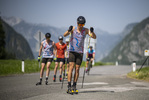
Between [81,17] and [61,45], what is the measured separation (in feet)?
15.5

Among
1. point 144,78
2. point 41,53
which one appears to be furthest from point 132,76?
point 41,53

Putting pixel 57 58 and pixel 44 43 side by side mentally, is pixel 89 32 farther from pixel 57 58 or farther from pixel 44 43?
pixel 57 58

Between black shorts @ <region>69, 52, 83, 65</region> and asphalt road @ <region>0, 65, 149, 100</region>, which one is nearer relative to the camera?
asphalt road @ <region>0, 65, 149, 100</region>

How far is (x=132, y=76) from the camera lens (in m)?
13.6

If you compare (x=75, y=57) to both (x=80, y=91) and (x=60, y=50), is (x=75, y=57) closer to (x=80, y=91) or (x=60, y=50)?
(x=80, y=91)

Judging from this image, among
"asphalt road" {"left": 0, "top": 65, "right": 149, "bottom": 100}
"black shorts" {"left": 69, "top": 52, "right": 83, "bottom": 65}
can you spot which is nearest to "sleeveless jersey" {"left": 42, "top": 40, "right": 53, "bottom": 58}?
"asphalt road" {"left": 0, "top": 65, "right": 149, "bottom": 100}

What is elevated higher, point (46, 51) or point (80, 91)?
point (46, 51)

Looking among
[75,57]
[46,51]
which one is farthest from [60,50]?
[75,57]

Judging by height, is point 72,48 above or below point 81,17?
below

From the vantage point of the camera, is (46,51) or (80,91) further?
(46,51)

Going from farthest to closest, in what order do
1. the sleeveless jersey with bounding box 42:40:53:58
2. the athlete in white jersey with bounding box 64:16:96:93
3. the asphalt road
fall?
1. the sleeveless jersey with bounding box 42:40:53:58
2. the athlete in white jersey with bounding box 64:16:96:93
3. the asphalt road

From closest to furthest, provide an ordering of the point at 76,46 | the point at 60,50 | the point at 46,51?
1. the point at 76,46
2. the point at 46,51
3. the point at 60,50

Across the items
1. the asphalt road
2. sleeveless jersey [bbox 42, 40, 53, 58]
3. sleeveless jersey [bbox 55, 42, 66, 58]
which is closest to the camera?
the asphalt road

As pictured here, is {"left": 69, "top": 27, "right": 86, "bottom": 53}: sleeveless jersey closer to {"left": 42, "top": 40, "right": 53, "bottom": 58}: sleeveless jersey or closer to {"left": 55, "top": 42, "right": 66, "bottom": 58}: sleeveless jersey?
{"left": 42, "top": 40, "right": 53, "bottom": 58}: sleeveless jersey
